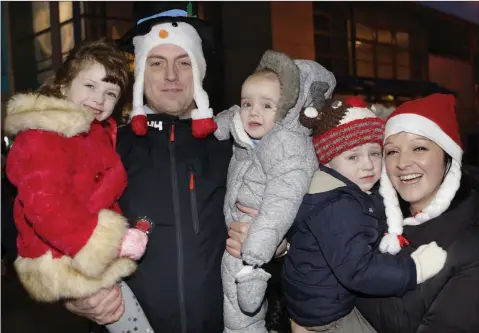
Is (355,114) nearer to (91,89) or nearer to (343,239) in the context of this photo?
(343,239)

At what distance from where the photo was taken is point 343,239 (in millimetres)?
2047

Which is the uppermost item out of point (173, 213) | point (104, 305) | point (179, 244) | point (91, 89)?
point (91, 89)

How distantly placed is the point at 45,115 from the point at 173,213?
71cm

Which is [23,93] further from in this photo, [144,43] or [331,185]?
[331,185]

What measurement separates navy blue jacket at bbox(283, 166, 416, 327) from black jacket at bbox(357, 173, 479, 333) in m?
0.07

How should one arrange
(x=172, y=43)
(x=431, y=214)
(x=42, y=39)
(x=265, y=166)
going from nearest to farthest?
(x=431, y=214), (x=265, y=166), (x=172, y=43), (x=42, y=39)

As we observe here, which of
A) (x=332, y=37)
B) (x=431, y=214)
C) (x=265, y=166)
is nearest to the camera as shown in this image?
(x=431, y=214)

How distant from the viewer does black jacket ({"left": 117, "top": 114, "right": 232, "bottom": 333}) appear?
230cm

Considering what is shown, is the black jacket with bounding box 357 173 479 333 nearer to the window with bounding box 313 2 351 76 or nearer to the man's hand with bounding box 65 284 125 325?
the man's hand with bounding box 65 284 125 325

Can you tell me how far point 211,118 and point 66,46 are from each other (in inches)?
333

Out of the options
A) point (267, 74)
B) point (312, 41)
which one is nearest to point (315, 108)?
point (267, 74)

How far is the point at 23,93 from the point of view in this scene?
2277 millimetres

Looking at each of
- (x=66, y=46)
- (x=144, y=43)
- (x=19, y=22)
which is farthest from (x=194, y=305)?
(x=19, y=22)

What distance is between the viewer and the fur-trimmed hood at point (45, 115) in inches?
83.0
